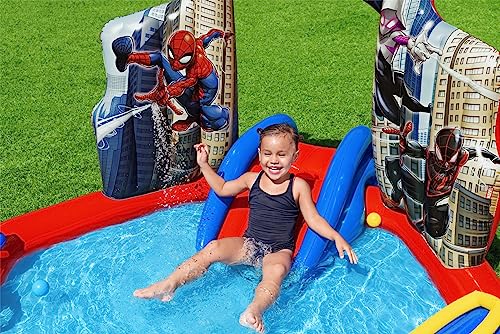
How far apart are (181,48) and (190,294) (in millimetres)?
1547

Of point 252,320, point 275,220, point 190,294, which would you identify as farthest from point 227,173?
point 252,320

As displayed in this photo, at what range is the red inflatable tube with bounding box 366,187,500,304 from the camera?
338 centimetres

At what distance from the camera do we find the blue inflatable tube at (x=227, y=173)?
3.88 metres

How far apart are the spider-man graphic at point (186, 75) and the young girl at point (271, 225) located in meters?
0.62

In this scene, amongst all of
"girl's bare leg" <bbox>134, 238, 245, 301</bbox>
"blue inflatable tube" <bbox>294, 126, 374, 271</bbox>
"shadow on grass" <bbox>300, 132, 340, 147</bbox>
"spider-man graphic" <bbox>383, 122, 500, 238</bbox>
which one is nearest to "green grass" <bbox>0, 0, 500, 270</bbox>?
"shadow on grass" <bbox>300, 132, 340, 147</bbox>

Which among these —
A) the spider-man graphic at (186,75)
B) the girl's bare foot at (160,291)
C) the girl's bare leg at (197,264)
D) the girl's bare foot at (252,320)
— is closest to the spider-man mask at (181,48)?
the spider-man graphic at (186,75)

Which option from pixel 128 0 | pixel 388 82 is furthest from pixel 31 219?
pixel 128 0

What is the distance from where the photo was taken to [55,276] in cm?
369

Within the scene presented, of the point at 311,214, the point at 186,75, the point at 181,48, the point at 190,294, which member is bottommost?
the point at 190,294

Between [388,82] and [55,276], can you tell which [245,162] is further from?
[55,276]

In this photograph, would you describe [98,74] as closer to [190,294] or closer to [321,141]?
[321,141]

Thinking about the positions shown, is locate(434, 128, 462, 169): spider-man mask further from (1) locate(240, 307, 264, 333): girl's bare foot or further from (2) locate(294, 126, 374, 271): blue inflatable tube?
(1) locate(240, 307, 264, 333): girl's bare foot

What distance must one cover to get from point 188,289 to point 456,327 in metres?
1.36

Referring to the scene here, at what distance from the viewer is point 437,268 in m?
3.57
